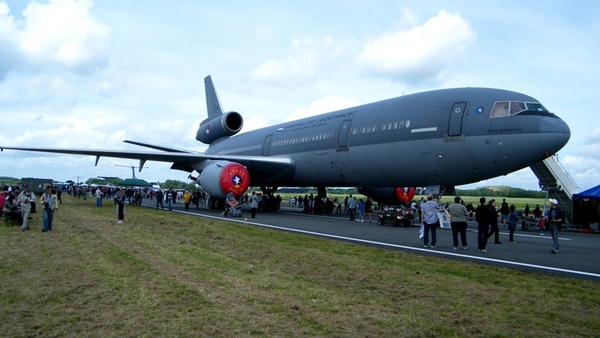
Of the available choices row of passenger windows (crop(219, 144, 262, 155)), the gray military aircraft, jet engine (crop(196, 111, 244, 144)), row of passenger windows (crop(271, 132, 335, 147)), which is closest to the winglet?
jet engine (crop(196, 111, 244, 144))

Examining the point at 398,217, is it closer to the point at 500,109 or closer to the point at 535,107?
the point at 500,109

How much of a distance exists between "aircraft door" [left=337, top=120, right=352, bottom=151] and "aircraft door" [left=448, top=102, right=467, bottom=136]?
5.71 meters

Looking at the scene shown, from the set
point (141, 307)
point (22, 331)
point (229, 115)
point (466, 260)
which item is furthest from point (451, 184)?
point (229, 115)

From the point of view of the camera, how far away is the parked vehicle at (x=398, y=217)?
19453mm

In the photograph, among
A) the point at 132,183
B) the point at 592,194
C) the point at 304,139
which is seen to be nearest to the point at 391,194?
the point at 304,139

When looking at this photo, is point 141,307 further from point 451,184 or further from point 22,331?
point 451,184

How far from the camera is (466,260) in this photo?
10359 millimetres

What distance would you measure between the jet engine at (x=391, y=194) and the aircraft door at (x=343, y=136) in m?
6.34

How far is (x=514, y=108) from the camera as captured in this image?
51.6ft

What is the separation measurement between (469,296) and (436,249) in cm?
544

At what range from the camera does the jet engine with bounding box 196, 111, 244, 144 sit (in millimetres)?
35438

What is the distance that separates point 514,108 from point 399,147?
4323mm

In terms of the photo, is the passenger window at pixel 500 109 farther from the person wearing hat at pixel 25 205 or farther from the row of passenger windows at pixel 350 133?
the person wearing hat at pixel 25 205

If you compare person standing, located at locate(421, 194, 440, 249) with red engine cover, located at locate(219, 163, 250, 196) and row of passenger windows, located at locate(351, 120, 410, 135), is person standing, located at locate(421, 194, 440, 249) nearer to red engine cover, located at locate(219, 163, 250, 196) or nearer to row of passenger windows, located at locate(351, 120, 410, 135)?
row of passenger windows, located at locate(351, 120, 410, 135)
